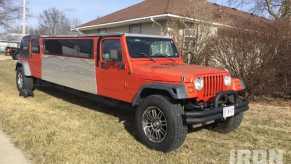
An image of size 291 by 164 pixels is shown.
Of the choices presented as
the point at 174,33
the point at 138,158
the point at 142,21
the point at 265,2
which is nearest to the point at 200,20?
the point at 174,33

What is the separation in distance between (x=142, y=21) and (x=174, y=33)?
4.65 meters

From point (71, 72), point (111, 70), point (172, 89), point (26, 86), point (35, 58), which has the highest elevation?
point (35, 58)

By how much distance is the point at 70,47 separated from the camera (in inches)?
288

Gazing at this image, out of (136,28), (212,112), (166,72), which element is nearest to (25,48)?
(166,72)

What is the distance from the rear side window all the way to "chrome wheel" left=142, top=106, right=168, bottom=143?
6.98ft

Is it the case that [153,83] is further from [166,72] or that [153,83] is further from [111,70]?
[111,70]

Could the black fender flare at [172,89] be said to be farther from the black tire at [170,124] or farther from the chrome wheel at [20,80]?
the chrome wheel at [20,80]

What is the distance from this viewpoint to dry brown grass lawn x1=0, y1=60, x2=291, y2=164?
15.0ft

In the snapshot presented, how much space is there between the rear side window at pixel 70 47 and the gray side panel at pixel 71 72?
11 cm

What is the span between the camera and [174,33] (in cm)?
1174

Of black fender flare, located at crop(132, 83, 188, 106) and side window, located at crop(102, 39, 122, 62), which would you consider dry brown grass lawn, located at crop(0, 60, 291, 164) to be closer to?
black fender flare, located at crop(132, 83, 188, 106)

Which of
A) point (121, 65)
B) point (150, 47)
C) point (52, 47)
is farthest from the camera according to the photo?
point (52, 47)

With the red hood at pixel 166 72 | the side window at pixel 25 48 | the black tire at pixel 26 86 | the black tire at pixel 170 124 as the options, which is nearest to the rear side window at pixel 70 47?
the side window at pixel 25 48

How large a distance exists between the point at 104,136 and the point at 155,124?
3.52 ft
